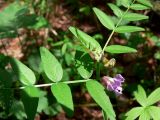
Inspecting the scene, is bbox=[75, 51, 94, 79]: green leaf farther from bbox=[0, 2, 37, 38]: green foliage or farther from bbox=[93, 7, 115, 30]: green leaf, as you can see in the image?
bbox=[0, 2, 37, 38]: green foliage

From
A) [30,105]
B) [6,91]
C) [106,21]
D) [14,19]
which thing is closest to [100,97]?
[30,105]

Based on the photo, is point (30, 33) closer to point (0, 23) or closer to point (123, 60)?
point (0, 23)

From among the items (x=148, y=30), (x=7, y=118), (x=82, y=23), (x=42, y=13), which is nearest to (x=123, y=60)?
(x=148, y=30)

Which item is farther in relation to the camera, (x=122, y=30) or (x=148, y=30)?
(x=148, y=30)

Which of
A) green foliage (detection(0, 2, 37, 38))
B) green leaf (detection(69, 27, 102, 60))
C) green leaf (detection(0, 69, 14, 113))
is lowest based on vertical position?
green foliage (detection(0, 2, 37, 38))

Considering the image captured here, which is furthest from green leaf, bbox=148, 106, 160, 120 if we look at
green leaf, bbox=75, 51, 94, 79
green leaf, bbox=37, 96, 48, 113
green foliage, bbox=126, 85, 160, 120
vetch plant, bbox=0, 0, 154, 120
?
green leaf, bbox=37, 96, 48, 113
